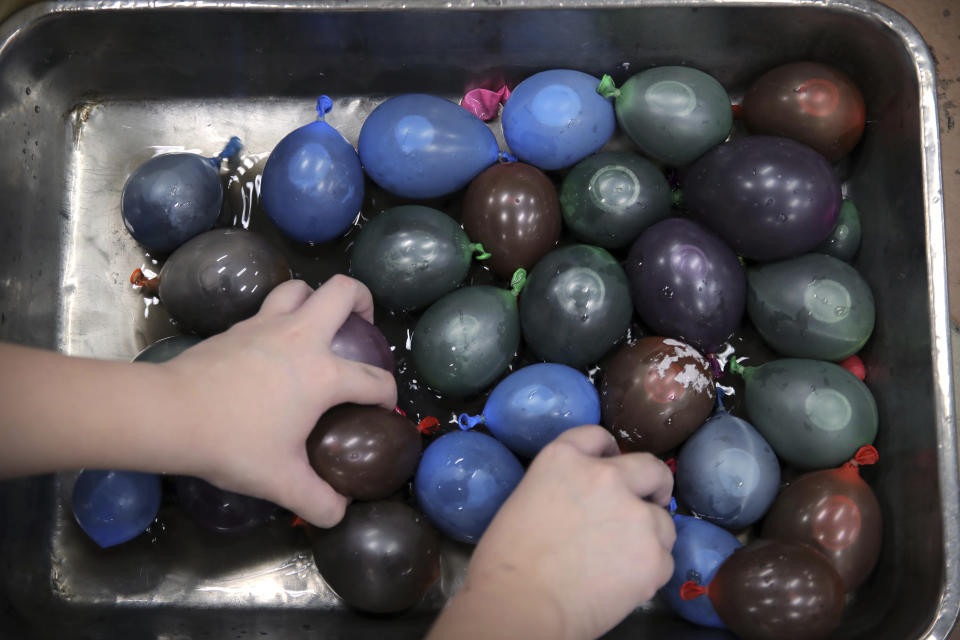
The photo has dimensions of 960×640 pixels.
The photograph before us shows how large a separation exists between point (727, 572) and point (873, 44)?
0.68m

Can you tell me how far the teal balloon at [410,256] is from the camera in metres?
0.97

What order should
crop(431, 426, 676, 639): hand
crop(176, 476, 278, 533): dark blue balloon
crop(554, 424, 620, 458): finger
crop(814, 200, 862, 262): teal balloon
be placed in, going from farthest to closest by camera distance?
crop(814, 200, 862, 262): teal balloon → crop(176, 476, 278, 533): dark blue balloon → crop(554, 424, 620, 458): finger → crop(431, 426, 676, 639): hand

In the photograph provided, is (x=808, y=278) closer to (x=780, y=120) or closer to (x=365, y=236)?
(x=780, y=120)

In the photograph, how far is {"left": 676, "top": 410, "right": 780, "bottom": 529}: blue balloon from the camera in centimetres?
93

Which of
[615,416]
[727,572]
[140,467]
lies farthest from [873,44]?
[140,467]

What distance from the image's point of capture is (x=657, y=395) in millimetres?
923

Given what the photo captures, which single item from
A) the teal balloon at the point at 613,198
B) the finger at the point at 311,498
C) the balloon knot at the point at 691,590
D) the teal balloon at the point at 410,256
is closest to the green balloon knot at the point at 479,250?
the teal balloon at the point at 410,256

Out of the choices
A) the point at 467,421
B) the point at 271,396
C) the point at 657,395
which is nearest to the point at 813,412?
the point at 657,395

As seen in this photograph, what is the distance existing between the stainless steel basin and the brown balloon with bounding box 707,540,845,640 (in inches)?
3.8

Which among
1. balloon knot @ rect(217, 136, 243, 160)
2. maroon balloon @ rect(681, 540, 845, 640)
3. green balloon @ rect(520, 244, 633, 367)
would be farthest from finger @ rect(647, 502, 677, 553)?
balloon knot @ rect(217, 136, 243, 160)

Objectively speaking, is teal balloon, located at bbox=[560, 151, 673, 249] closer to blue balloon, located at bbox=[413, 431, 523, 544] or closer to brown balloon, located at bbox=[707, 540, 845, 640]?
blue balloon, located at bbox=[413, 431, 523, 544]

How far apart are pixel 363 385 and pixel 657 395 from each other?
34 centimetres

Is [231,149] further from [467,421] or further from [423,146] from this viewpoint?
[467,421]

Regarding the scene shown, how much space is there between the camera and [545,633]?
713mm
